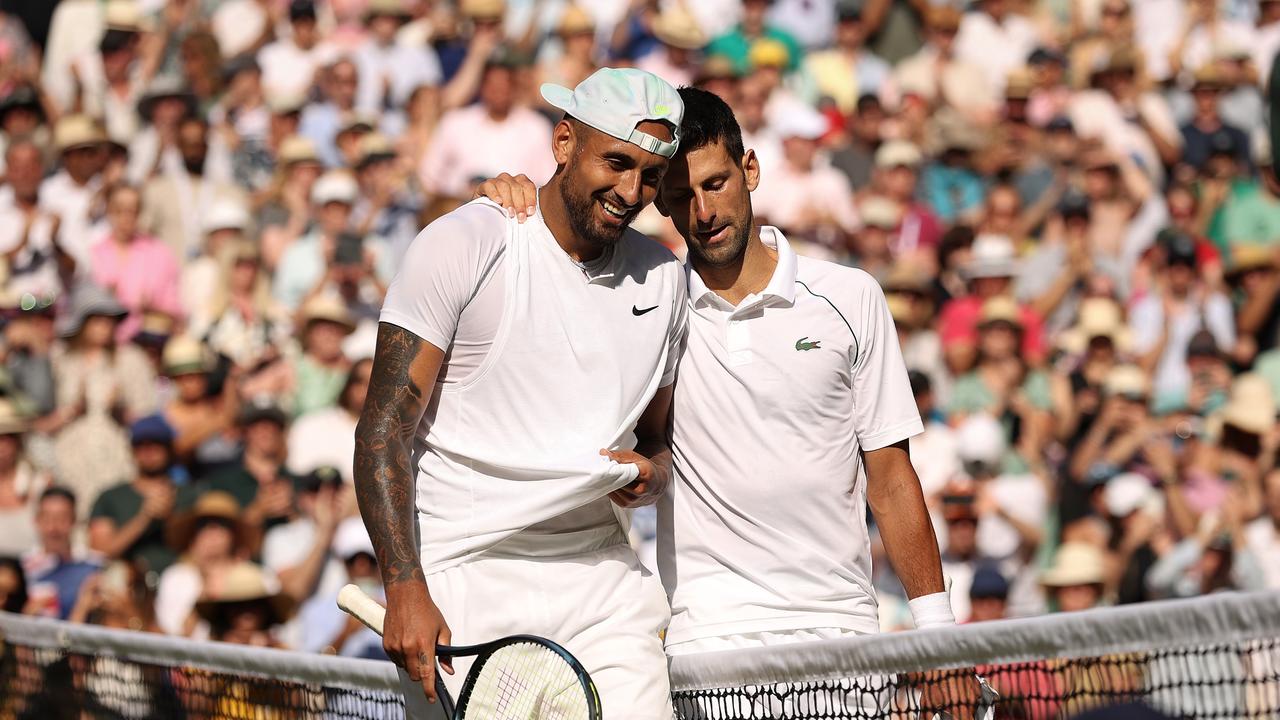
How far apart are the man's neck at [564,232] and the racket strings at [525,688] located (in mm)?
1062

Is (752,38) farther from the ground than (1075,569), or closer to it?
farther from the ground

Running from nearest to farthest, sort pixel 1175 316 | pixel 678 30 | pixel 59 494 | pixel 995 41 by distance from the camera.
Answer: pixel 59 494, pixel 1175 316, pixel 678 30, pixel 995 41

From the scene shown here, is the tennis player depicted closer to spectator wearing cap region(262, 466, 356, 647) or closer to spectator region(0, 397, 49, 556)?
spectator wearing cap region(262, 466, 356, 647)

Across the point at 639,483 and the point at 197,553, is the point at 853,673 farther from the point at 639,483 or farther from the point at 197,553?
the point at 197,553

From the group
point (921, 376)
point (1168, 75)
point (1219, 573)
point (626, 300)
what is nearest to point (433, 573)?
point (626, 300)

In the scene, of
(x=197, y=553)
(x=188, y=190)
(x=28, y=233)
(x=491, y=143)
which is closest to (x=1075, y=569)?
(x=197, y=553)

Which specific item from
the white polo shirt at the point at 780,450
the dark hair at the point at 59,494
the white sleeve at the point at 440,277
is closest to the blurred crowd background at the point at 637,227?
the dark hair at the point at 59,494

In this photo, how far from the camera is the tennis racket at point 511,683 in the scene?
176 inches

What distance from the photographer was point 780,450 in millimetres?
5293

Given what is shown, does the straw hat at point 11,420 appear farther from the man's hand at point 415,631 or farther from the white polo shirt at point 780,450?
the man's hand at point 415,631

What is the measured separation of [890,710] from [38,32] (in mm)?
12884

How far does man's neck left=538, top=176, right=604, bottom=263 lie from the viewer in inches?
193

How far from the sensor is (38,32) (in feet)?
51.5

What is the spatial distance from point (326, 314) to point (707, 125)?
21.9 ft
